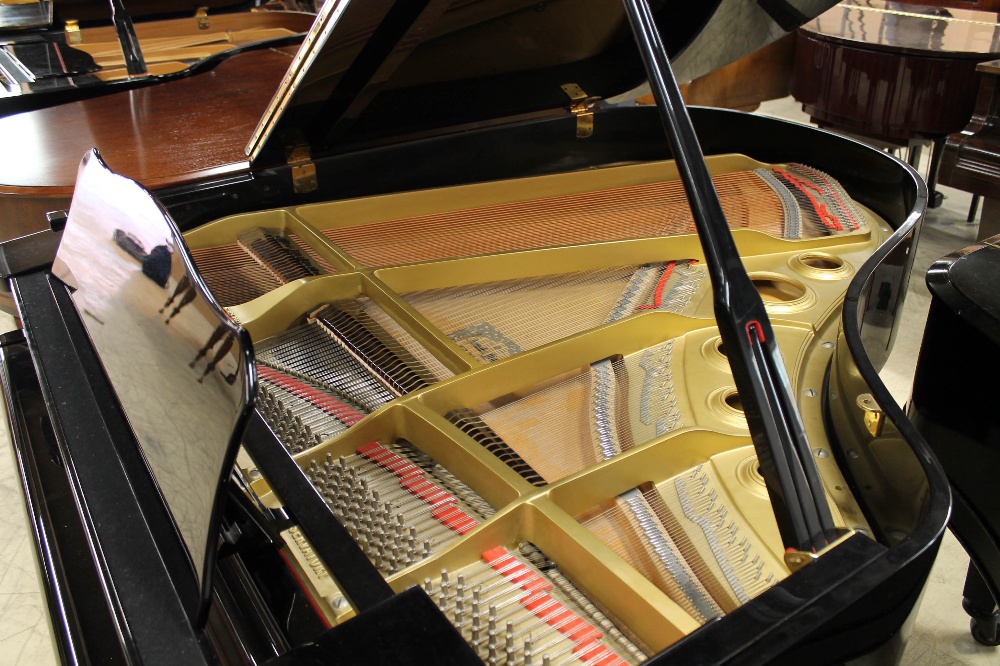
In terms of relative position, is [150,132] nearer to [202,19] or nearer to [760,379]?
[202,19]

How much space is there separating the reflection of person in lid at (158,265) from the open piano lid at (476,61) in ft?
3.05

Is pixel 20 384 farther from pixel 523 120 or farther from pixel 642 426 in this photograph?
pixel 523 120

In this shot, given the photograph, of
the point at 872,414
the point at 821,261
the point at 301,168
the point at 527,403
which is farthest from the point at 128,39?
the point at 872,414

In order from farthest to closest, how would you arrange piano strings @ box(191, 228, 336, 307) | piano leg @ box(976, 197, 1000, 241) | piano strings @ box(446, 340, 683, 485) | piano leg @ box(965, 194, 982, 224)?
1. piano leg @ box(965, 194, 982, 224)
2. piano leg @ box(976, 197, 1000, 241)
3. piano strings @ box(191, 228, 336, 307)
4. piano strings @ box(446, 340, 683, 485)

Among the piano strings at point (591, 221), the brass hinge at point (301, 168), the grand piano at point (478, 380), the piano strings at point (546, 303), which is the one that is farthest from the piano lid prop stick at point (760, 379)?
the brass hinge at point (301, 168)

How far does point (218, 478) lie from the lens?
92 cm

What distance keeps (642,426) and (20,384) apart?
52.8 inches

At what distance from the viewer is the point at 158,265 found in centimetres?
117

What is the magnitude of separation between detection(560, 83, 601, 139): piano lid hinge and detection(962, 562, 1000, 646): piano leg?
5.83 feet

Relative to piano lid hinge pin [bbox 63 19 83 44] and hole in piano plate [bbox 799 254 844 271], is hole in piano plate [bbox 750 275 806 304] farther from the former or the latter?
piano lid hinge pin [bbox 63 19 83 44]

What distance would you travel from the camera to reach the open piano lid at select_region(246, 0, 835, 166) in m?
2.17

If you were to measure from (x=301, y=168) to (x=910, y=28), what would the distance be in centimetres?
351

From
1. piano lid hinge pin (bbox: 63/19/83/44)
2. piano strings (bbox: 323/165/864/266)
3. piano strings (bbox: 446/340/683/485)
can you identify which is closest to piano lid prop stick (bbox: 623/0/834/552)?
piano strings (bbox: 446/340/683/485)

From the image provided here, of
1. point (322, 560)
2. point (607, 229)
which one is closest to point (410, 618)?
point (322, 560)
